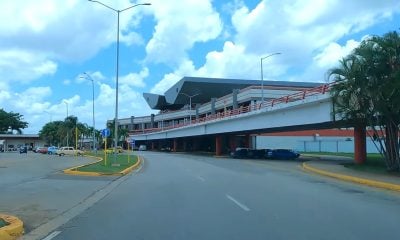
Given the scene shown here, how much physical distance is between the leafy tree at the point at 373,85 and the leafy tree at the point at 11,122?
131 meters

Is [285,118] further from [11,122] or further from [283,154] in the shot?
[11,122]

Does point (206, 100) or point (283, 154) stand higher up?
point (206, 100)

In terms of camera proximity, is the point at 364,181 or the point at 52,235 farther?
the point at 364,181

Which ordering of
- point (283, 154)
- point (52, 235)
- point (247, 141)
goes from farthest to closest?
point (247, 141) < point (283, 154) < point (52, 235)

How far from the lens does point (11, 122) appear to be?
5945 inches

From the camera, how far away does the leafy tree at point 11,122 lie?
147 metres

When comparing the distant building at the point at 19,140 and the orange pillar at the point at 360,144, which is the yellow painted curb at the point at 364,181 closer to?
the orange pillar at the point at 360,144

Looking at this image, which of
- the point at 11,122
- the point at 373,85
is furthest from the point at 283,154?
the point at 11,122

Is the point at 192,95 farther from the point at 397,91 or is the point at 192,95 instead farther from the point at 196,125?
the point at 397,91

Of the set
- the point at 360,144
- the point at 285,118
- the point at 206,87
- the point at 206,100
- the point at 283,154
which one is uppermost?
the point at 206,87

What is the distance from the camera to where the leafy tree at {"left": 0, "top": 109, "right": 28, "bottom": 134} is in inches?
5792

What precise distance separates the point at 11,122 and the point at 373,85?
453 feet

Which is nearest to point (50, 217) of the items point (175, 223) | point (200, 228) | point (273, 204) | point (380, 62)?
point (175, 223)


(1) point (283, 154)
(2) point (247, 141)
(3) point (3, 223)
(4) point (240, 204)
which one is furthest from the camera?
(2) point (247, 141)
